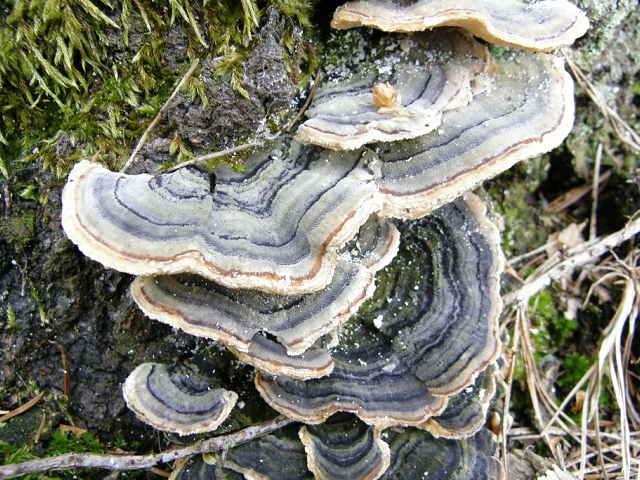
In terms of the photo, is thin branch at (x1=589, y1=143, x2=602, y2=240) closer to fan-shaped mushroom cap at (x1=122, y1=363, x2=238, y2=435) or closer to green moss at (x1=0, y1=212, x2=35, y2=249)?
fan-shaped mushroom cap at (x1=122, y1=363, x2=238, y2=435)

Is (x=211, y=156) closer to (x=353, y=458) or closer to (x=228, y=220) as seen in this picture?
(x=228, y=220)

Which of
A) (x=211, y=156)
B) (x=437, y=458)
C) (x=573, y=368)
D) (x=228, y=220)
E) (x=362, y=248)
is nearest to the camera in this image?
(x=228, y=220)

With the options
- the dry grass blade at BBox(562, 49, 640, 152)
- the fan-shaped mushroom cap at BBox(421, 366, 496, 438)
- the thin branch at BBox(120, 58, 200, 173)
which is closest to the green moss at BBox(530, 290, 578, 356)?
the fan-shaped mushroom cap at BBox(421, 366, 496, 438)

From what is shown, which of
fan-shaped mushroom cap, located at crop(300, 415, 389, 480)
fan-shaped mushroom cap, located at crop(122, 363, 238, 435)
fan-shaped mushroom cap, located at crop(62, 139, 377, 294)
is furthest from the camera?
fan-shaped mushroom cap, located at crop(300, 415, 389, 480)

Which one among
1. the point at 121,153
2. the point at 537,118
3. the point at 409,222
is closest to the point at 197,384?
the point at 121,153

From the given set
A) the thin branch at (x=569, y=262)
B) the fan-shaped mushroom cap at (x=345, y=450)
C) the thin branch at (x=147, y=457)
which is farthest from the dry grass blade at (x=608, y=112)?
the thin branch at (x=147, y=457)

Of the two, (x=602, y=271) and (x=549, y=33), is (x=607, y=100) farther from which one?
(x=549, y=33)

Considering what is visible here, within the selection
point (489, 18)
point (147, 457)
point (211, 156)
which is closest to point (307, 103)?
point (211, 156)
